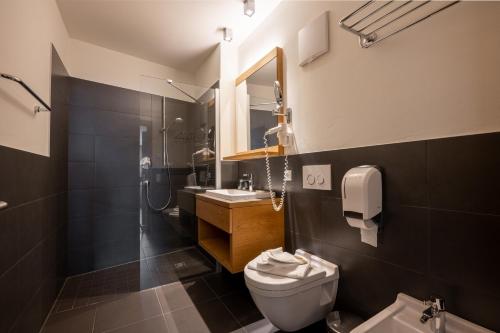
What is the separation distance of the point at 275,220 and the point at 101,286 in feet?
5.75

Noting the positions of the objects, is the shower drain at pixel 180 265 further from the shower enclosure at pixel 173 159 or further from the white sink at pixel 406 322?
the white sink at pixel 406 322

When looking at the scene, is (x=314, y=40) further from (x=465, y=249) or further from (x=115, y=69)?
(x=115, y=69)

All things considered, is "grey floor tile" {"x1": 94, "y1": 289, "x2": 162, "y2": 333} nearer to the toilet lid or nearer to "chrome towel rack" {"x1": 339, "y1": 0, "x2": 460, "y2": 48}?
the toilet lid

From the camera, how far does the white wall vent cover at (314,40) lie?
4.63 feet

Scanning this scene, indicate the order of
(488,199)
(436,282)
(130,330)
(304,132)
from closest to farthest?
(488,199) → (436,282) → (130,330) → (304,132)

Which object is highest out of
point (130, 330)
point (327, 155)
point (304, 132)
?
point (304, 132)

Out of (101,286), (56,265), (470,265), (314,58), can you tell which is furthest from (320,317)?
(56,265)

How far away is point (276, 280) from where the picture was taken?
1.20 meters

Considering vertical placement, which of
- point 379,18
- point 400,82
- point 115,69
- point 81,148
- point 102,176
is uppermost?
point 115,69

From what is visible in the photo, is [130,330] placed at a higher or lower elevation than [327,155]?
lower

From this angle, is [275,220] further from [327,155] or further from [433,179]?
[433,179]

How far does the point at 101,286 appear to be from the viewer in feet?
6.79

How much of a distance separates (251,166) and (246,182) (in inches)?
6.5

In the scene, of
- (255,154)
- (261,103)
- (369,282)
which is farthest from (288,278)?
(261,103)
